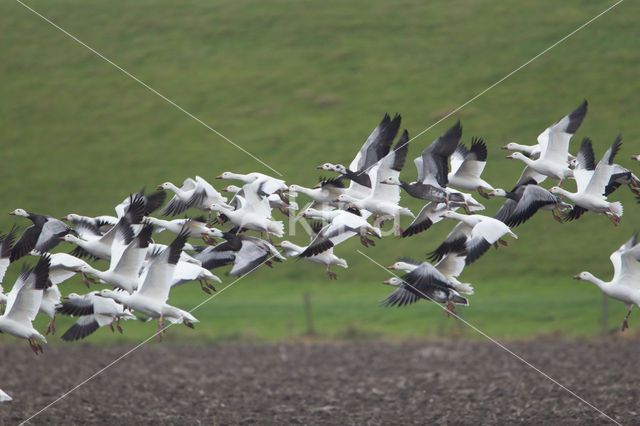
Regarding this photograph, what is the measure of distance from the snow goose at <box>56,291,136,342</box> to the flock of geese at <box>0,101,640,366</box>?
0.06ft

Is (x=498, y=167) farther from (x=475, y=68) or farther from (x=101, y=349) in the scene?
(x=101, y=349)

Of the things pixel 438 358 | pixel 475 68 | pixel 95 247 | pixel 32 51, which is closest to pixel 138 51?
pixel 32 51

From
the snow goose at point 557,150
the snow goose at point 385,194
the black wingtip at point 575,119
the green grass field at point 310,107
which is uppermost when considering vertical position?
the black wingtip at point 575,119

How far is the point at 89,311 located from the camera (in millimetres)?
11195

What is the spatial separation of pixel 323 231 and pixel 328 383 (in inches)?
408

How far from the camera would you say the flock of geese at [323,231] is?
10.0 m

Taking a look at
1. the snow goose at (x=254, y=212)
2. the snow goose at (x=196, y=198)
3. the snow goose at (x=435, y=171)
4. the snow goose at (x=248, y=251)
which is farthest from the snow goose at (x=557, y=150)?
the snow goose at (x=196, y=198)

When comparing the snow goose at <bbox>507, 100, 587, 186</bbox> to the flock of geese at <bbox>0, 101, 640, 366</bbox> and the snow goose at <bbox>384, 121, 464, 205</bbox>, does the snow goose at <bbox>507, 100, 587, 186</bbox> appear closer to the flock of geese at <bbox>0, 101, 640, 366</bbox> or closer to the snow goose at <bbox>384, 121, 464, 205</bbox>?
the flock of geese at <bbox>0, 101, 640, 366</bbox>

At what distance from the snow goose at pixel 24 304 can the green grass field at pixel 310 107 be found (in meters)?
18.0

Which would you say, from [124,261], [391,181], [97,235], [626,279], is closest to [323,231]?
[391,181]

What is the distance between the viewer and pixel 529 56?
4609 cm

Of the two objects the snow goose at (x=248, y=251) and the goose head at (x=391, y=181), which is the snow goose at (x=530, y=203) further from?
the snow goose at (x=248, y=251)

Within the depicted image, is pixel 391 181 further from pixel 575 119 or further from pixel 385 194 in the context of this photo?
pixel 575 119

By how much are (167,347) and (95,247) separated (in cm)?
1637
